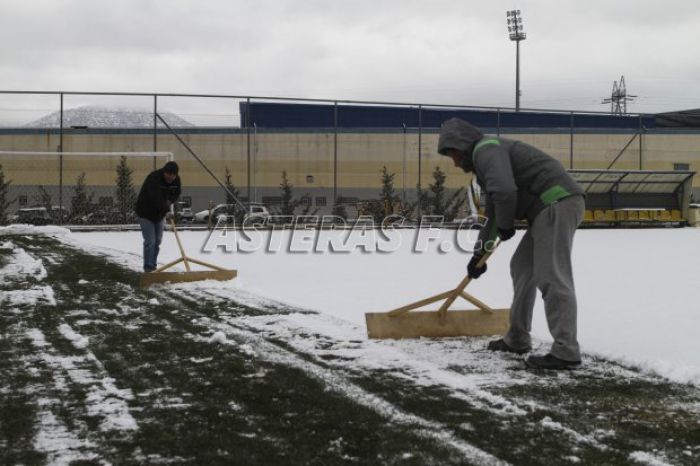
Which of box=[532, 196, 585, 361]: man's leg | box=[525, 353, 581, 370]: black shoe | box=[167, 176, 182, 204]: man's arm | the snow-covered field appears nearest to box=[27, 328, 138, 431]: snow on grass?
the snow-covered field

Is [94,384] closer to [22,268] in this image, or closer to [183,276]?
[183,276]

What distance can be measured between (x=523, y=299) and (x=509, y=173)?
2.74 ft

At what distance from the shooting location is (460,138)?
14.0 ft

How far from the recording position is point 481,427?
296 cm

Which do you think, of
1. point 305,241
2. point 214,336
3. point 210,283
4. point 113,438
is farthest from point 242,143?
point 113,438

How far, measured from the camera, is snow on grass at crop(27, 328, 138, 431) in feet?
10.0

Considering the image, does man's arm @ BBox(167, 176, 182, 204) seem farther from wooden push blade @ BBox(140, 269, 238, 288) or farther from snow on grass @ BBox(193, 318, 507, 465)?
snow on grass @ BBox(193, 318, 507, 465)

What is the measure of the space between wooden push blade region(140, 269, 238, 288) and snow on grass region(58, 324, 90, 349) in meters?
2.52

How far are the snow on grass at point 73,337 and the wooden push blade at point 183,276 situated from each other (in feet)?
8.27

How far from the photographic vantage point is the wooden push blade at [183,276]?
25.8ft

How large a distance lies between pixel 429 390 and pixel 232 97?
1921cm

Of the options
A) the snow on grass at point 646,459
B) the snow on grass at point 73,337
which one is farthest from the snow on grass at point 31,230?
the snow on grass at point 646,459

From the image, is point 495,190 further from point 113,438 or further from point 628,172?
point 628,172

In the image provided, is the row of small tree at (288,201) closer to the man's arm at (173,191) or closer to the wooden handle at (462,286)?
the man's arm at (173,191)
